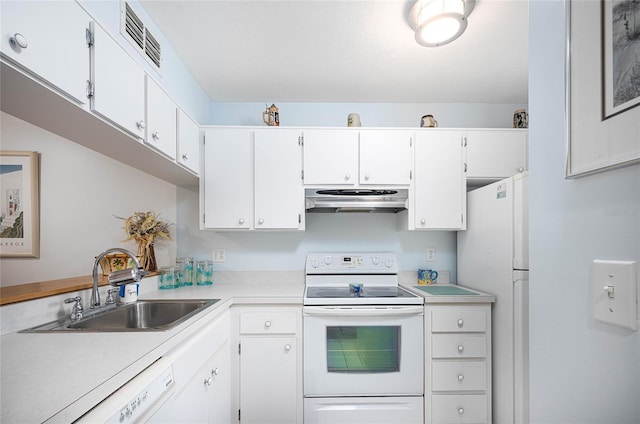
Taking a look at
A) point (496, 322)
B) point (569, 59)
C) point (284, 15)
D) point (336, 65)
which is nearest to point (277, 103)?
point (336, 65)

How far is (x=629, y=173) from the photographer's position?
0.43 meters

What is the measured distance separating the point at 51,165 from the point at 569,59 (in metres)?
2.07

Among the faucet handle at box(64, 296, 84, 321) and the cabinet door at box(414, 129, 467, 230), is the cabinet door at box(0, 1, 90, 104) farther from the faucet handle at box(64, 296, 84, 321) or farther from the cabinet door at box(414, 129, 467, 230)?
the cabinet door at box(414, 129, 467, 230)

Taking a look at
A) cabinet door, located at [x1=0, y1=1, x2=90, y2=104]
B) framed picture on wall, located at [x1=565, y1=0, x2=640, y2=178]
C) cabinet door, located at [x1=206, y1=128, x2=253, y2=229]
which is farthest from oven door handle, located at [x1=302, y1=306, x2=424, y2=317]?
cabinet door, located at [x1=0, y1=1, x2=90, y2=104]

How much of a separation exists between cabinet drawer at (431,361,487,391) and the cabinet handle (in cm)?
241

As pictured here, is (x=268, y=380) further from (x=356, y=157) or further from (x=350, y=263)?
(x=356, y=157)

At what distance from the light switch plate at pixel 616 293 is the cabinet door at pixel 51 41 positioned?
145 centimetres

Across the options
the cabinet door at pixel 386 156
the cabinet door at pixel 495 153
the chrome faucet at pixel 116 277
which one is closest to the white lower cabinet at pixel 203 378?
the chrome faucet at pixel 116 277

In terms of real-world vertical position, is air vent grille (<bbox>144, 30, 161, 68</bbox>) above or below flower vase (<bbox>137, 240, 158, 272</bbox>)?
above

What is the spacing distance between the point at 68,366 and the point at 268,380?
1242mm

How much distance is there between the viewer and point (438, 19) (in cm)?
138

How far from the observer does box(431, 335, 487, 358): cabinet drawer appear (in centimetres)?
182

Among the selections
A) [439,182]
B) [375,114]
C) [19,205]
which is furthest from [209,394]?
[375,114]

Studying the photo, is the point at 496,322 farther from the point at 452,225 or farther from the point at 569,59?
the point at 569,59
